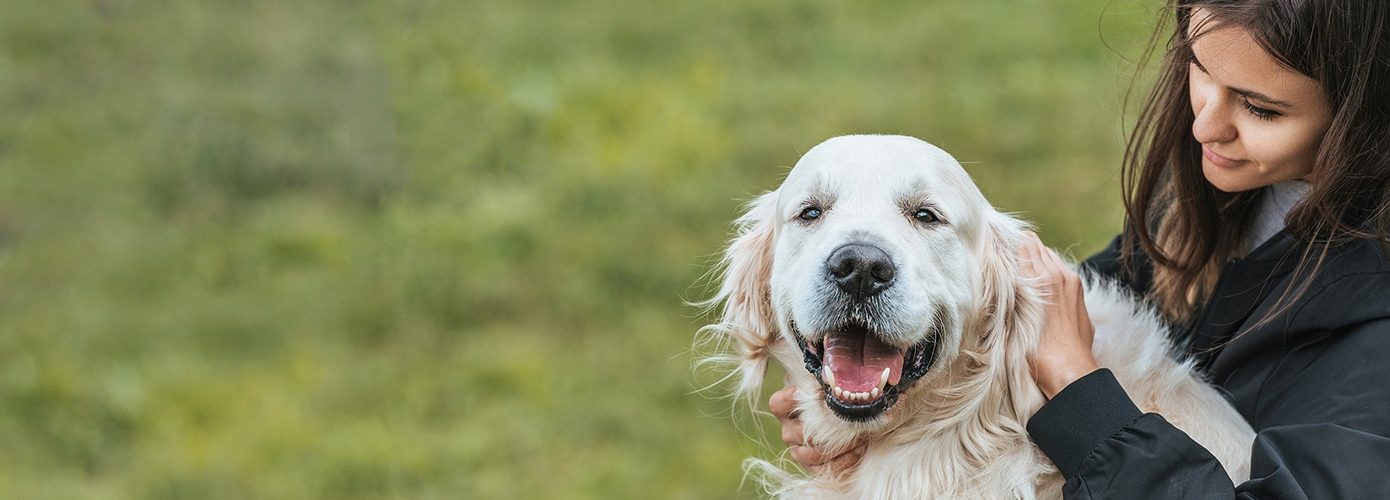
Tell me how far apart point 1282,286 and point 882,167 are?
808mm

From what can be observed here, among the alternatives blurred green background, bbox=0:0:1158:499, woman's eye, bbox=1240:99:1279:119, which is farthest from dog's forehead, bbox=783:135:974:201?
blurred green background, bbox=0:0:1158:499

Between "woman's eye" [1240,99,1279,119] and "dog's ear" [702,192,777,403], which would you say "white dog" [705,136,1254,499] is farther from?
"woman's eye" [1240,99,1279,119]

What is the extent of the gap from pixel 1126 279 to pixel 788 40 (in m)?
5.76

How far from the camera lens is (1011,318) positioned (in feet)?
9.78

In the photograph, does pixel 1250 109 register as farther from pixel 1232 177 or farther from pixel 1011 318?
pixel 1011 318

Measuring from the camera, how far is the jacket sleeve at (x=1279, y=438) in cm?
241

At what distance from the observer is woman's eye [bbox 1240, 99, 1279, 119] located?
8.71 feet

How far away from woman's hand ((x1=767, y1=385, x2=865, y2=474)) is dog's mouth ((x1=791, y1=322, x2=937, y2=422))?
0.96ft

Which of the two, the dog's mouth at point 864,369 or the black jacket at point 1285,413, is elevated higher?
the dog's mouth at point 864,369

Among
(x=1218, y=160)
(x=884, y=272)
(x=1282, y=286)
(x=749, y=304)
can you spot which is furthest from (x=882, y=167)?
(x=1282, y=286)

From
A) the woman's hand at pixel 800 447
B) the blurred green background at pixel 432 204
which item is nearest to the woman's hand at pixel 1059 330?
the woman's hand at pixel 800 447

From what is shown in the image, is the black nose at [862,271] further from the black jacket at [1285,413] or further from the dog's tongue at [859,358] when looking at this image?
the black jacket at [1285,413]

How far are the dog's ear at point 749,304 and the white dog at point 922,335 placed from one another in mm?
79

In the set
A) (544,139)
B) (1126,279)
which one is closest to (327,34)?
(544,139)
